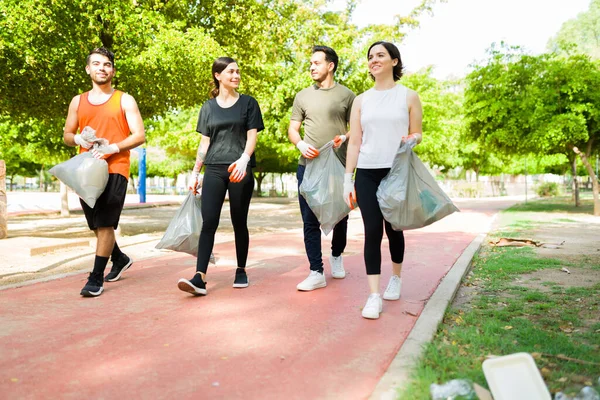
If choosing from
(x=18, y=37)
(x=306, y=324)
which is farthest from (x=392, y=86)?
(x=18, y=37)

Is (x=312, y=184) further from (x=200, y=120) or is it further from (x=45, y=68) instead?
(x=45, y=68)

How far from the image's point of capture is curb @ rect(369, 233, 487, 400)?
267 centimetres

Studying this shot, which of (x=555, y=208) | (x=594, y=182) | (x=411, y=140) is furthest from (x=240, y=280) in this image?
(x=555, y=208)

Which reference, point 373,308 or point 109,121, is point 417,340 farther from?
point 109,121

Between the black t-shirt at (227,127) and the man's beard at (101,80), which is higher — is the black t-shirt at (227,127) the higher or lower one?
the lower one

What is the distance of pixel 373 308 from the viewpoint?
13.1 ft

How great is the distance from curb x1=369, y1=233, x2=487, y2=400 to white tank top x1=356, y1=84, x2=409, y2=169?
3.84ft

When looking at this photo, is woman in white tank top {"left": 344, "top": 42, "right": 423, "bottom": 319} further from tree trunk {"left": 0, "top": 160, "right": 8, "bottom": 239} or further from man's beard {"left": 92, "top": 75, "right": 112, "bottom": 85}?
tree trunk {"left": 0, "top": 160, "right": 8, "bottom": 239}

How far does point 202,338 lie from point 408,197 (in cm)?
179

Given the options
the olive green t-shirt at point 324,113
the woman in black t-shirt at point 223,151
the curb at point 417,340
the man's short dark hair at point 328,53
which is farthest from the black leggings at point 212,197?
the curb at point 417,340

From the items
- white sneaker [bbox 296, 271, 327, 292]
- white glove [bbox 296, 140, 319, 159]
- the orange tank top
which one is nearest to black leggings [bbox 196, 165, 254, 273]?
white glove [bbox 296, 140, 319, 159]

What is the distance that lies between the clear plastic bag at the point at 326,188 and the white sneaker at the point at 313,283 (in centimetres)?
54

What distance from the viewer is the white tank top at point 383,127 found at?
164 inches

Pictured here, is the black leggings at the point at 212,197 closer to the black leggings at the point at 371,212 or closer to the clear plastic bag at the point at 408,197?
the black leggings at the point at 371,212
